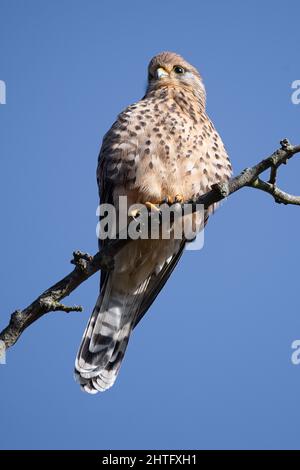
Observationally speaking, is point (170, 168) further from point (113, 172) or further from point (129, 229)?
point (129, 229)

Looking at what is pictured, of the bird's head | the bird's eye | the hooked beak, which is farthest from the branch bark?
the bird's eye

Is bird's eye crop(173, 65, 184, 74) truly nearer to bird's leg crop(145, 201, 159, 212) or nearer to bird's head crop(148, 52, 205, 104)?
bird's head crop(148, 52, 205, 104)

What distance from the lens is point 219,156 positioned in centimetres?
497

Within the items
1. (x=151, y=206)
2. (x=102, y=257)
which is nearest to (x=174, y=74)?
(x=151, y=206)

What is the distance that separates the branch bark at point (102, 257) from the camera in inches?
120

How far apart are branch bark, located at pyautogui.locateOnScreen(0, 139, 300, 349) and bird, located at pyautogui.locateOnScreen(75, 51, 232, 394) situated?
1.01 m

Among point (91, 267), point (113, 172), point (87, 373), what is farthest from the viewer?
point (113, 172)

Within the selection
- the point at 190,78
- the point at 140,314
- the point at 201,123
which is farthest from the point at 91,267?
the point at 190,78

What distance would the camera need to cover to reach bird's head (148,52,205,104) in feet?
18.9

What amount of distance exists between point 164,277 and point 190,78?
5.79ft

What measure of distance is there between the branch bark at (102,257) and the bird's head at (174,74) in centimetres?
225

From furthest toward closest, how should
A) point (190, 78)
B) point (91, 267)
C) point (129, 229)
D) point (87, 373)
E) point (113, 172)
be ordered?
point (190, 78) → point (113, 172) → point (87, 373) → point (129, 229) → point (91, 267)

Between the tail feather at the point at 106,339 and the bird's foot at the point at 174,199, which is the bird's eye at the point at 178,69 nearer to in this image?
the bird's foot at the point at 174,199

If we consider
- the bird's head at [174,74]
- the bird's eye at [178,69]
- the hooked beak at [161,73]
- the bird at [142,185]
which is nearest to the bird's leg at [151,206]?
the bird at [142,185]
